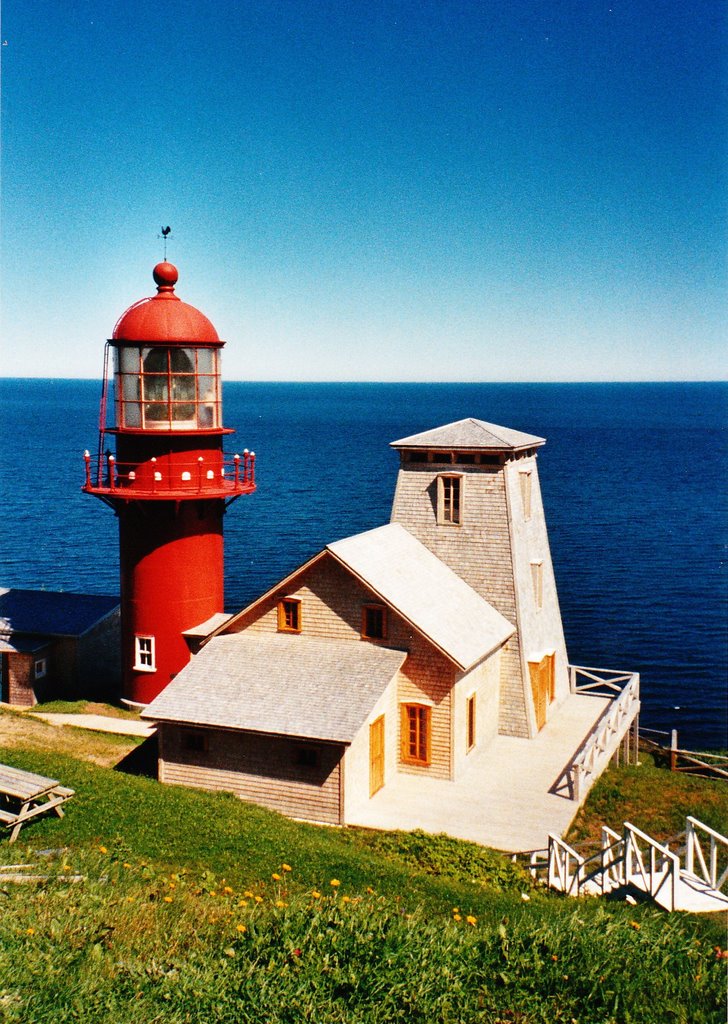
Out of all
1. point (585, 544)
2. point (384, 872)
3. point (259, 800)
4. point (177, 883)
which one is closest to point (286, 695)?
point (259, 800)

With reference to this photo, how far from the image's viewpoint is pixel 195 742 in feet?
73.4

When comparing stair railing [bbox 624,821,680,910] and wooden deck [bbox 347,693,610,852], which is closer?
stair railing [bbox 624,821,680,910]

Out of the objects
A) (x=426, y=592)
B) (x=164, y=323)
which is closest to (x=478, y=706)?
(x=426, y=592)

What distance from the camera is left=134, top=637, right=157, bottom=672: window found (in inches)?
1113

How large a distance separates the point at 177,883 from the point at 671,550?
54.7 meters

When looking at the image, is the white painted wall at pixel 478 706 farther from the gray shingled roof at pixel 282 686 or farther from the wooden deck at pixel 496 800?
the gray shingled roof at pixel 282 686

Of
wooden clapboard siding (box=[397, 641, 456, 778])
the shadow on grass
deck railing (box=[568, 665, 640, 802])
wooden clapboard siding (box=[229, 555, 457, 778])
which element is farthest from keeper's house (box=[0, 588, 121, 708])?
deck railing (box=[568, 665, 640, 802])

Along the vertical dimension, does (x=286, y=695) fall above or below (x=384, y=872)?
above

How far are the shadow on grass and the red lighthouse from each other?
11.2 feet

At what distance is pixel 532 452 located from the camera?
2903 cm

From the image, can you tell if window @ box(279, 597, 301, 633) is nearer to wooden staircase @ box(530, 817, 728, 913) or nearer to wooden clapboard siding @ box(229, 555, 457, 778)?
wooden clapboard siding @ box(229, 555, 457, 778)

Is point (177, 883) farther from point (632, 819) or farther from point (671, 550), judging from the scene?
point (671, 550)

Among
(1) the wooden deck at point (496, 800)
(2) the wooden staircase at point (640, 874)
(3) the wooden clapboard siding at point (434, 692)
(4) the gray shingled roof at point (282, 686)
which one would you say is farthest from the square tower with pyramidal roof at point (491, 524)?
(2) the wooden staircase at point (640, 874)

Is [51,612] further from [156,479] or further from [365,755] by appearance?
[365,755]
